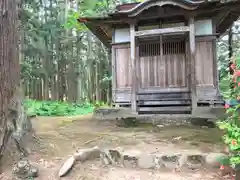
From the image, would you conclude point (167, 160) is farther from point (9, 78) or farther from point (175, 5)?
point (175, 5)

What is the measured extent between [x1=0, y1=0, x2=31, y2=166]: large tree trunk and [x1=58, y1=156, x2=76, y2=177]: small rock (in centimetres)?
89

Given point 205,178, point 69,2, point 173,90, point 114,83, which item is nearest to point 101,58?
point 69,2

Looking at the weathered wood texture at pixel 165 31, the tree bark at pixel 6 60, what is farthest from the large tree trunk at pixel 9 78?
the weathered wood texture at pixel 165 31

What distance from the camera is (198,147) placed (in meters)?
4.48

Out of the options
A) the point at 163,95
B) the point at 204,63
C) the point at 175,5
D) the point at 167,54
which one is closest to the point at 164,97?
the point at 163,95

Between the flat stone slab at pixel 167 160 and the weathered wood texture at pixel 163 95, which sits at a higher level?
the weathered wood texture at pixel 163 95

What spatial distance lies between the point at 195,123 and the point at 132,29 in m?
3.80

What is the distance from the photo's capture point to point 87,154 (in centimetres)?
425

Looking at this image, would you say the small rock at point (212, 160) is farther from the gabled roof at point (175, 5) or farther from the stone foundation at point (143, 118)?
the gabled roof at point (175, 5)

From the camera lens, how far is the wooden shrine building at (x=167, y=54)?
7.92m

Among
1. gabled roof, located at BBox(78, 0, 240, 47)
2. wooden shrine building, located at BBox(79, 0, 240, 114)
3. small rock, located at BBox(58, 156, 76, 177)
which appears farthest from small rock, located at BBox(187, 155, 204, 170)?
gabled roof, located at BBox(78, 0, 240, 47)

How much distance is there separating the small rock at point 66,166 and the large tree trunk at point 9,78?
2.94 feet

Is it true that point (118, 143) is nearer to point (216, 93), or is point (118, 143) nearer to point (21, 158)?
point (21, 158)

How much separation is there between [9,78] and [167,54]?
6.26m
